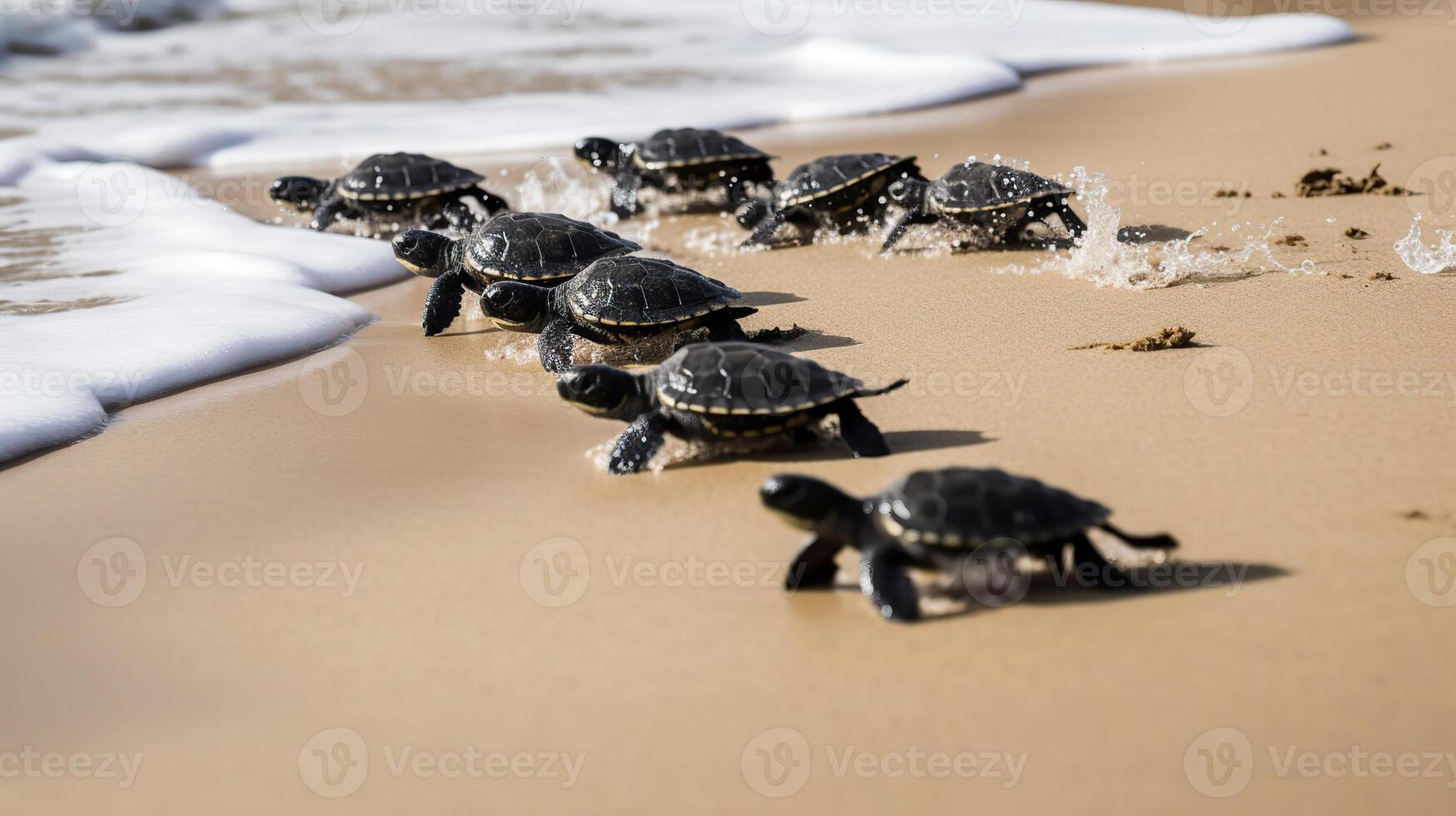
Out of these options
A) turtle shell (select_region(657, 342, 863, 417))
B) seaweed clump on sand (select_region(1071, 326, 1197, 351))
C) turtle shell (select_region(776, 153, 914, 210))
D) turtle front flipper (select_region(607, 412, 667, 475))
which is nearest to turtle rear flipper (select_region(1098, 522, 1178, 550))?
turtle shell (select_region(657, 342, 863, 417))

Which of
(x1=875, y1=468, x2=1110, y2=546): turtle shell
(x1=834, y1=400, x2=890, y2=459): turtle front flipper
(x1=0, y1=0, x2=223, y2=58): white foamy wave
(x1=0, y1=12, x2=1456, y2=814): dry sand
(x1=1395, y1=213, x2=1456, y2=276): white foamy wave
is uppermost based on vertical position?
(x1=0, y1=0, x2=223, y2=58): white foamy wave

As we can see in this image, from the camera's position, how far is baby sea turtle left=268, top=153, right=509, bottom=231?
9.75 meters

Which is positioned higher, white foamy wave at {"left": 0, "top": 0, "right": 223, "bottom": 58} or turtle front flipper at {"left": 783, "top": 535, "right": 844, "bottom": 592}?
white foamy wave at {"left": 0, "top": 0, "right": 223, "bottom": 58}

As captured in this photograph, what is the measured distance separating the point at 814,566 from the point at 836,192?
5.06 metres

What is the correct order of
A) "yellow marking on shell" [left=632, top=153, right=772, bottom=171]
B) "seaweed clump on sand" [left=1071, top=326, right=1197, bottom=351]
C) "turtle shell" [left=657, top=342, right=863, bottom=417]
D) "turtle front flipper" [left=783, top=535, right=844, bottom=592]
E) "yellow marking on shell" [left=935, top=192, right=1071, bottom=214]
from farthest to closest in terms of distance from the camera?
1. "yellow marking on shell" [left=632, top=153, right=772, bottom=171]
2. "yellow marking on shell" [left=935, top=192, right=1071, bottom=214]
3. "seaweed clump on sand" [left=1071, top=326, right=1197, bottom=351]
4. "turtle shell" [left=657, top=342, right=863, bottom=417]
5. "turtle front flipper" [left=783, top=535, right=844, bottom=592]

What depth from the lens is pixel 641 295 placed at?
6.10 metres

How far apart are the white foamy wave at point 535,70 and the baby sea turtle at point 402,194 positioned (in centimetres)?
252

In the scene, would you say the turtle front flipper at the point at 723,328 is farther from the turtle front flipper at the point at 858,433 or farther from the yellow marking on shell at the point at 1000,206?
the yellow marking on shell at the point at 1000,206

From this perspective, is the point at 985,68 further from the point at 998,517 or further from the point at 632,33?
the point at 998,517

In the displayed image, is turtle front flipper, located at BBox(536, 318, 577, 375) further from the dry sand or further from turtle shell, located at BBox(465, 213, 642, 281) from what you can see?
turtle shell, located at BBox(465, 213, 642, 281)

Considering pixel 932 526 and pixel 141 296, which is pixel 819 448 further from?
pixel 141 296

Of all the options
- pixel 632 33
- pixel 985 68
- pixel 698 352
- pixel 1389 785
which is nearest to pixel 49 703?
pixel 698 352

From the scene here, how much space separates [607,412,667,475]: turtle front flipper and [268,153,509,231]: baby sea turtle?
5360mm

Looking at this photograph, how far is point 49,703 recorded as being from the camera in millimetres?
3535
